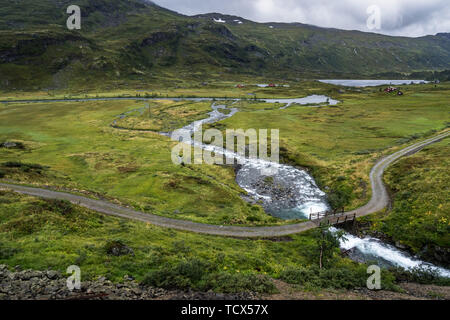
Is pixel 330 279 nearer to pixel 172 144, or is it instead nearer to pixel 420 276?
pixel 420 276

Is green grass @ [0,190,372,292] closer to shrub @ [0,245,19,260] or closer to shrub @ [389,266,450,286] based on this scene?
shrub @ [0,245,19,260]

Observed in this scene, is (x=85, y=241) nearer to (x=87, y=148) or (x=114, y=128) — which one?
(x=87, y=148)

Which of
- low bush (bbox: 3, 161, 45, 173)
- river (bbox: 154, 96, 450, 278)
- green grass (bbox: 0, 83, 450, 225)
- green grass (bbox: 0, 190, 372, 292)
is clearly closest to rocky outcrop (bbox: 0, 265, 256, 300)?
green grass (bbox: 0, 190, 372, 292)

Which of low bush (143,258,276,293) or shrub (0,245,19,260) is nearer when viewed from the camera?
low bush (143,258,276,293)

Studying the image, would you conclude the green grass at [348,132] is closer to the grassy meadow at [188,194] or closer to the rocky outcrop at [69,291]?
the grassy meadow at [188,194]

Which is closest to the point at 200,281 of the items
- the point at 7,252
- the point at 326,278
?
the point at 326,278

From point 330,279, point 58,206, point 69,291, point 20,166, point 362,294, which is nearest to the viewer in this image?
point 69,291

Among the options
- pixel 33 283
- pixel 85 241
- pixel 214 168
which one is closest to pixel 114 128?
pixel 214 168

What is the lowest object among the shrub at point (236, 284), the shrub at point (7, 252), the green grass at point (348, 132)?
the shrub at point (236, 284)

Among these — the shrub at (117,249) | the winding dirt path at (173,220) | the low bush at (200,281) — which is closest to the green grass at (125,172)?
the winding dirt path at (173,220)
